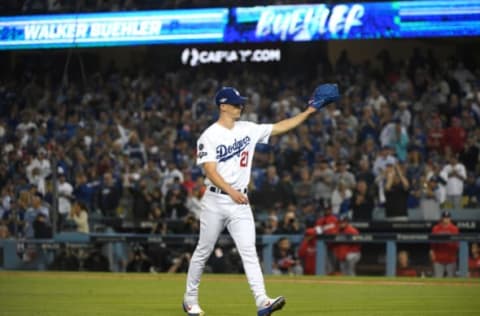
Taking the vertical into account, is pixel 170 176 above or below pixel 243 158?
above

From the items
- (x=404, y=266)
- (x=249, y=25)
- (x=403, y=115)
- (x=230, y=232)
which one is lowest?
(x=404, y=266)

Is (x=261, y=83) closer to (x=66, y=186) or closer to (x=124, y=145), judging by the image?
(x=124, y=145)

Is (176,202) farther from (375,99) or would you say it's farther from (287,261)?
(375,99)

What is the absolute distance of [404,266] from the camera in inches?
703

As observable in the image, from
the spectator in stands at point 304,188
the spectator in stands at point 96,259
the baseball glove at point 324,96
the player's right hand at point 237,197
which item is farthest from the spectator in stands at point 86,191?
the player's right hand at point 237,197

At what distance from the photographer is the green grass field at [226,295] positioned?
9.34 meters

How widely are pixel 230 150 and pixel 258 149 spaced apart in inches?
500

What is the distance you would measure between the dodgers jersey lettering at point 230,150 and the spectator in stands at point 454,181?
1046 cm

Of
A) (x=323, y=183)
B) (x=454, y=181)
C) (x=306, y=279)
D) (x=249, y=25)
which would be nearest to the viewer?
(x=306, y=279)

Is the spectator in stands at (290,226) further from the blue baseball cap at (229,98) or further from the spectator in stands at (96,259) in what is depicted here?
the blue baseball cap at (229,98)

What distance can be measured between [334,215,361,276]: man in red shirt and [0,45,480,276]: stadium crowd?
753 millimetres

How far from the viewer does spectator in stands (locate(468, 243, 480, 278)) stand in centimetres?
1667

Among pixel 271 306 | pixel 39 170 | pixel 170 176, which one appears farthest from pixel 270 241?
pixel 271 306

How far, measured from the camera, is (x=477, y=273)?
1670cm
